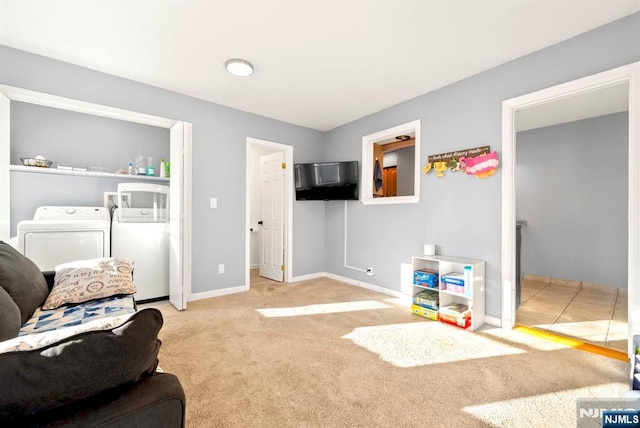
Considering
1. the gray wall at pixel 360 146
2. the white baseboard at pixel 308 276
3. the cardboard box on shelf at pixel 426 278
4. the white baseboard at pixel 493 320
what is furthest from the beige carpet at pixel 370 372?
the white baseboard at pixel 308 276

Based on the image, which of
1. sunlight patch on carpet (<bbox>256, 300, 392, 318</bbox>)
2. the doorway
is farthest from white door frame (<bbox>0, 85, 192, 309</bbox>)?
the doorway

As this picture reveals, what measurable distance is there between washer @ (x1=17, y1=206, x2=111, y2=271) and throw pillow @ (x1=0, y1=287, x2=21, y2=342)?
6.30 feet

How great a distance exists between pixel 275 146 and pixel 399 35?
2.42 m

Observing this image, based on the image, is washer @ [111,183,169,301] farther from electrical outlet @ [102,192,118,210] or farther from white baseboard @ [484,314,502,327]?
white baseboard @ [484,314,502,327]

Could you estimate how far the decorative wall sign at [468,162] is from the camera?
268 cm

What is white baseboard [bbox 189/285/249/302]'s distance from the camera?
344 cm

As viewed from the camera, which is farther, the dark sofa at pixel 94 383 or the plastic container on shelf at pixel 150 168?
the plastic container on shelf at pixel 150 168

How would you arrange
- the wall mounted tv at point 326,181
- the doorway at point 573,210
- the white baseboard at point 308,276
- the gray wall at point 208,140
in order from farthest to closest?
1. the white baseboard at point 308,276
2. the wall mounted tv at point 326,181
3. the doorway at point 573,210
4. the gray wall at point 208,140

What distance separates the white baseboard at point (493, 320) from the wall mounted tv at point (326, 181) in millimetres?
2221

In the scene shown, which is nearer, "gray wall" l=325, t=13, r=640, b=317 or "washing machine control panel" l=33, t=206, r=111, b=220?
"gray wall" l=325, t=13, r=640, b=317

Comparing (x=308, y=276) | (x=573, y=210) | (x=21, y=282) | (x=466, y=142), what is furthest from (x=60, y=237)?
(x=573, y=210)

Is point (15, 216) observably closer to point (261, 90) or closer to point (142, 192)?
point (142, 192)

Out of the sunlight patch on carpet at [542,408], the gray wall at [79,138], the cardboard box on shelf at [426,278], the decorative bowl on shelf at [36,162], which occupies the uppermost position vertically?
the gray wall at [79,138]

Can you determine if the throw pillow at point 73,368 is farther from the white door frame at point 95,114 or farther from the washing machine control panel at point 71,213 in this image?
the washing machine control panel at point 71,213
